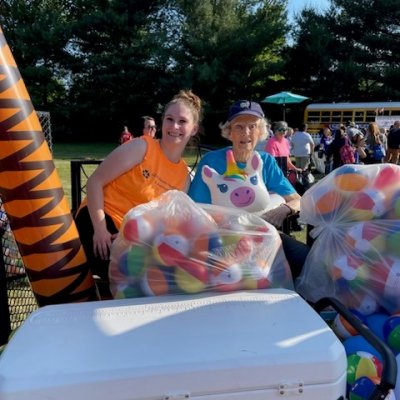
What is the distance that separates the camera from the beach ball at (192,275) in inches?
68.3

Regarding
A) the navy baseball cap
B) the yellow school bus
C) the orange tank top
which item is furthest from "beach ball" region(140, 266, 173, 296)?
the yellow school bus

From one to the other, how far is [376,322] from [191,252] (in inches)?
29.8

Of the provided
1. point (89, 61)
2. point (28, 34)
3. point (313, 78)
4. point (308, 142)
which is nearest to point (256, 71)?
point (313, 78)

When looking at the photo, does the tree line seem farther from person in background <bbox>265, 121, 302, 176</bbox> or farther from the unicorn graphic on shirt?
the unicorn graphic on shirt

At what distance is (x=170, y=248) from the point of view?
1764mm

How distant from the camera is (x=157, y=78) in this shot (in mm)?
28172

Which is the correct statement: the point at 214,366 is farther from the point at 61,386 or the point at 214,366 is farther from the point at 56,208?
the point at 56,208

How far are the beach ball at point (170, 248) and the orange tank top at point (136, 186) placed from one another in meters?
0.61

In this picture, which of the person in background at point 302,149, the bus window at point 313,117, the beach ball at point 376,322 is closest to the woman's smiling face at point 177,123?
the beach ball at point 376,322

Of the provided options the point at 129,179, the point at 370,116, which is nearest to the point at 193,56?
the point at 370,116

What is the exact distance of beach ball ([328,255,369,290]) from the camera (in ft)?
6.23

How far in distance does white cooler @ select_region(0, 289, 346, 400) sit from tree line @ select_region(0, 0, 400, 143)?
25.5m

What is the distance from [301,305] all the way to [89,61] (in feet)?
96.4

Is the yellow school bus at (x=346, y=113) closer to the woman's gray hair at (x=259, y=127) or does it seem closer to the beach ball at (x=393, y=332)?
the woman's gray hair at (x=259, y=127)
